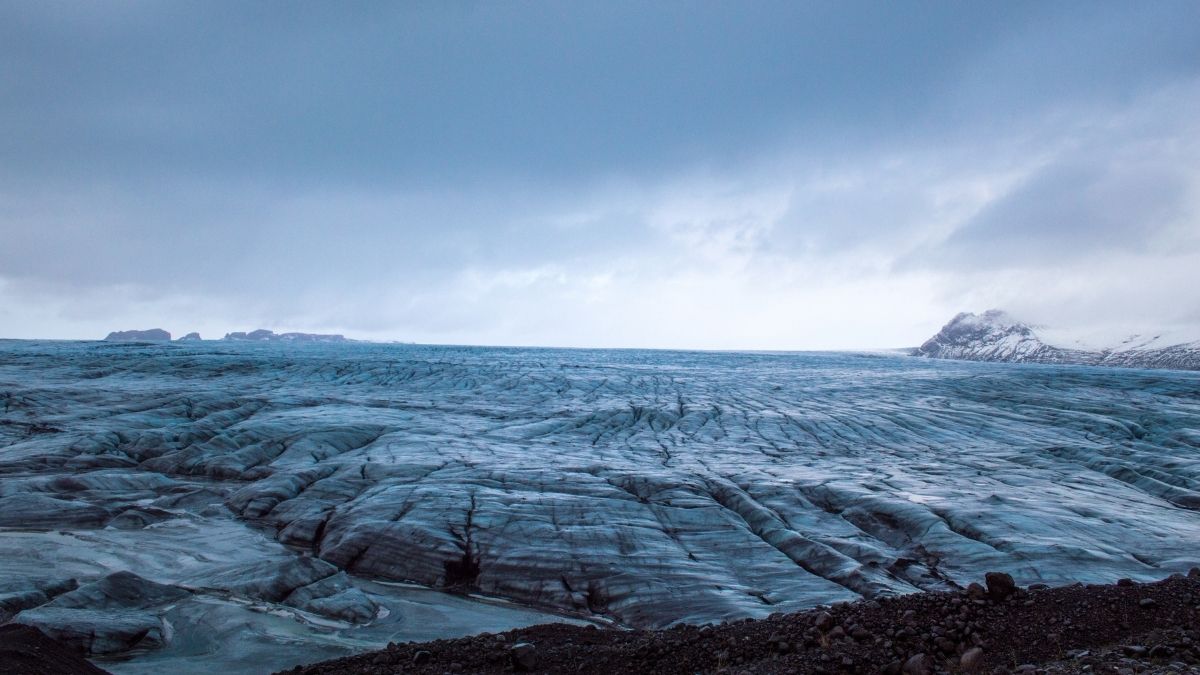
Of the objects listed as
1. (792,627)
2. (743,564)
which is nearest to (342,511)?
(743,564)

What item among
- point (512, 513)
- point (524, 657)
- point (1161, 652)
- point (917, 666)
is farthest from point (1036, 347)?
point (524, 657)

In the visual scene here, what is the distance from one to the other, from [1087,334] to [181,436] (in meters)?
146

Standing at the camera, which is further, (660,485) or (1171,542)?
(660,485)

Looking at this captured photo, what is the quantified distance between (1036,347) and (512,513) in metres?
144

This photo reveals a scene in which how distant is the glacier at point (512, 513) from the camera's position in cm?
1138

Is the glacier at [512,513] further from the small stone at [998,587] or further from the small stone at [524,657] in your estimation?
the small stone at [998,587]

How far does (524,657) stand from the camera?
7801mm

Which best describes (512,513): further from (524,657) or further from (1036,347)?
(1036,347)

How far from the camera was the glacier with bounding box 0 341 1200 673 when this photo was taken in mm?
11375

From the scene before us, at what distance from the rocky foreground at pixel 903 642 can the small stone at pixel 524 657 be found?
0.4 inches

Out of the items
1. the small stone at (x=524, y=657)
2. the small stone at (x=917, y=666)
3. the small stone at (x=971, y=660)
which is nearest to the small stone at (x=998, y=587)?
the small stone at (x=971, y=660)

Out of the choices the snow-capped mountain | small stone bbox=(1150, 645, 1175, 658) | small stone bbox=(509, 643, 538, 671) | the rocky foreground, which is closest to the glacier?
the rocky foreground

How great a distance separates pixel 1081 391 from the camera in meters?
45.5

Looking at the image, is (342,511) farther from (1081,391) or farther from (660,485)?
→ (1081,391)
